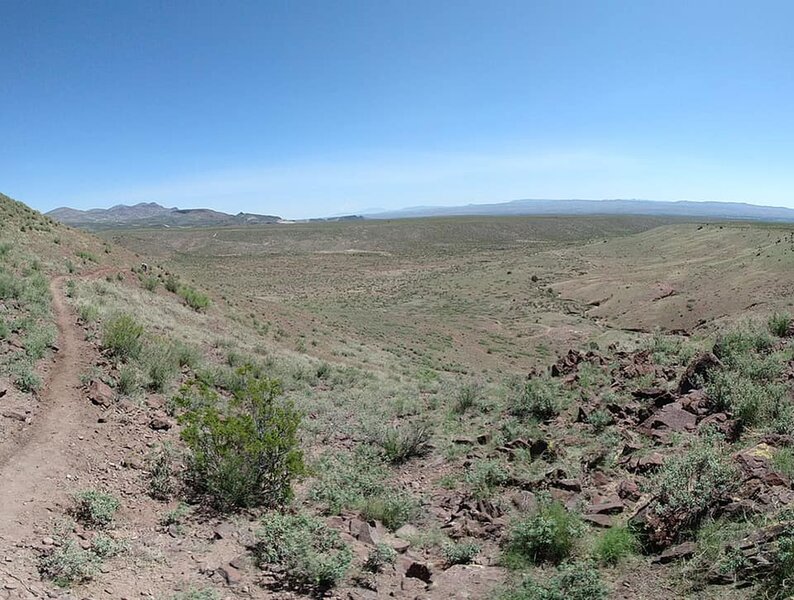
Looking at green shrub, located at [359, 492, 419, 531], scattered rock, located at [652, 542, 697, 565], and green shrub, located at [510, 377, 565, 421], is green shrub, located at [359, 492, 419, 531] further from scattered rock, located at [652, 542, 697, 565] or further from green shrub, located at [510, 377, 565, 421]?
green shrub, located at [510, 377, 565, 421]

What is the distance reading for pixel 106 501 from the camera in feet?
18.7

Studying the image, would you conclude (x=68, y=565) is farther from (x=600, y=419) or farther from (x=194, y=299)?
(x=194, y=299)

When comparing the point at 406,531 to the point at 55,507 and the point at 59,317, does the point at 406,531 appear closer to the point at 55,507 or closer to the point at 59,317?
the point at 55,507

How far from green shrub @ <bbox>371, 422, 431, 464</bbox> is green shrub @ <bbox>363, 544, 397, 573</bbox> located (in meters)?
3.21

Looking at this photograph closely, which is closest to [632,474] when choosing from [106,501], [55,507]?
[106,501]

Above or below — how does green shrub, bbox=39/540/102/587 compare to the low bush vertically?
below

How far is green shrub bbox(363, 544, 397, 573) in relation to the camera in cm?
512

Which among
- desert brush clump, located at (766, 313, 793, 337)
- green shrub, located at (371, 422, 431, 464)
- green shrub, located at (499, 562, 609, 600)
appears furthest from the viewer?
desert brush clump, located at (766, 313, 793, 337)

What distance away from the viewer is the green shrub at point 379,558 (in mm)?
5125

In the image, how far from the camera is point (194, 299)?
20.3 metres

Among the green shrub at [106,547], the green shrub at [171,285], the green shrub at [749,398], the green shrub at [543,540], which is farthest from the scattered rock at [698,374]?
the green shrub at [171,285]

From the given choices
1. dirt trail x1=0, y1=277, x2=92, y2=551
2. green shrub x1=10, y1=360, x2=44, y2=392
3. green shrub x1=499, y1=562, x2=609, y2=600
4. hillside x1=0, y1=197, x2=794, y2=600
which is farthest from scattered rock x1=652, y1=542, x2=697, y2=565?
green shrub x1=10, y1=360, x2=44, y2=392

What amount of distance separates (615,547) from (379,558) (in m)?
2.20

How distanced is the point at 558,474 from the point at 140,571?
A: 4960mm
